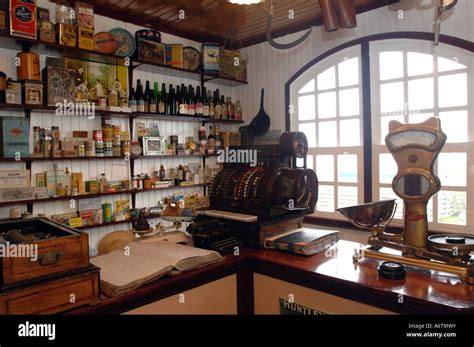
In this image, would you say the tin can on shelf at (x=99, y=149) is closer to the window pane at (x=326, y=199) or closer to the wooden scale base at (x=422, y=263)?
the window pane at (x=326, y=199)

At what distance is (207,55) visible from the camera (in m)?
4.32

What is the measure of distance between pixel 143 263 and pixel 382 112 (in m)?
2.95

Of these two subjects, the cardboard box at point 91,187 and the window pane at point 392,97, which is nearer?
the cardboard box at point 91,187

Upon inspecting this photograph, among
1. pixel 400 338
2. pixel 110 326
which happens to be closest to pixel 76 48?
pixel 110 326

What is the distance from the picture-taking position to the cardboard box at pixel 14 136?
9.36ft

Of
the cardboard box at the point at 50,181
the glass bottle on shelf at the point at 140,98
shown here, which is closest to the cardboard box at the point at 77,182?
the cardboard box at the point at 50,181

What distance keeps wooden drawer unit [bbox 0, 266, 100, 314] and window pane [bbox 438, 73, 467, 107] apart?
10.8 feet

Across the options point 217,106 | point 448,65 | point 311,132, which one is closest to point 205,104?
point 217,106

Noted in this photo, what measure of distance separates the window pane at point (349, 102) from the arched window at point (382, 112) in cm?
1

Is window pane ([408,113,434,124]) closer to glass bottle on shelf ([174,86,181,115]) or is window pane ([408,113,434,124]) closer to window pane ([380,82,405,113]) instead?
window pane ([380,82,405,113])

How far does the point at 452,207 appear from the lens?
3.26 metres

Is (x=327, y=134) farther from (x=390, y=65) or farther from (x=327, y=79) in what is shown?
(x=390, y=65)

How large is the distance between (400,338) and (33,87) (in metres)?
3.12

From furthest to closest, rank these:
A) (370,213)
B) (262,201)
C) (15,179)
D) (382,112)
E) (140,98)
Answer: (140,98), (382,112), (15,179), (262,201), (370,213)
